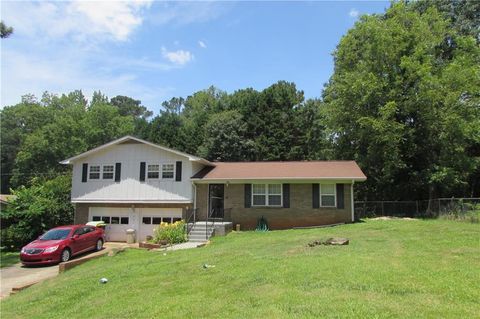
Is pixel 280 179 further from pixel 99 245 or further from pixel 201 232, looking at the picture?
pixel 99 245

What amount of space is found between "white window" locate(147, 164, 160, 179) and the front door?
3.34 meters

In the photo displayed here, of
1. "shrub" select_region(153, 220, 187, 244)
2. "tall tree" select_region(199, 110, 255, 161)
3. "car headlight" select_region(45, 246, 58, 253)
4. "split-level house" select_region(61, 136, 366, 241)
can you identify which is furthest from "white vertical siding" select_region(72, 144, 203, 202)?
"tall tree" select_region(199, 110, 255, 161)

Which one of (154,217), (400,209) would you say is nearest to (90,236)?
(154,217)

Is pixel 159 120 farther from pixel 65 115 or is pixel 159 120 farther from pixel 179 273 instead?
pixel 179 273

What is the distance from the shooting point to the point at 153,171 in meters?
24.6

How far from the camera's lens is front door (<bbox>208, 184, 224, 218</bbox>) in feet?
78.9

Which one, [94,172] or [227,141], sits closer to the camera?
[94,172]

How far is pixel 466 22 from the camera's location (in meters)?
33.2

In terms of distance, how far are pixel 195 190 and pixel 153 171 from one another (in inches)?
116

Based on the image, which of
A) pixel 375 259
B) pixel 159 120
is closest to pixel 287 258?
pixel 375 259

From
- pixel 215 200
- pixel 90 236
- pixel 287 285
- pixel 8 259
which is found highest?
pixel 215 200

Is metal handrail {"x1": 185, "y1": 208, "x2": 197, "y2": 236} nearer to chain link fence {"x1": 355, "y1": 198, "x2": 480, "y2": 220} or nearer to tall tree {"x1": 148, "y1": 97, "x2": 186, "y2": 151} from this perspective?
chain link fence {"x1": 355, "y1": 198, "x2": 480, "y2": 220}

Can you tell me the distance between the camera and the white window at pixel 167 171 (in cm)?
2438

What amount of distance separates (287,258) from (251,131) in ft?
104
